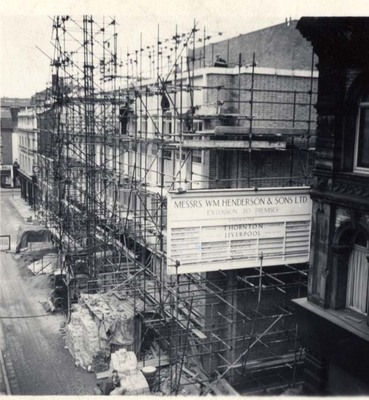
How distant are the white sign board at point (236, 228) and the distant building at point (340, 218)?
136cm

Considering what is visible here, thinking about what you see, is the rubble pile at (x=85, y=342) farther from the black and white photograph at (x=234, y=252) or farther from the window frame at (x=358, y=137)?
the window frame at (x=358, y=137)

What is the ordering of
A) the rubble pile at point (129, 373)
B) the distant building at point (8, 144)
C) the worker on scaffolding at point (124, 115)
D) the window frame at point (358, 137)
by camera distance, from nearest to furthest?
the window frame at point (358, 137), the rubble pile at point (129, 373), the worker on scaffolding at point (124, 115), the distant building at point (8, 144)

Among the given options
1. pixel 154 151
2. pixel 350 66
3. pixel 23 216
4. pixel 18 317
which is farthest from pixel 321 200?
pixel 23 216

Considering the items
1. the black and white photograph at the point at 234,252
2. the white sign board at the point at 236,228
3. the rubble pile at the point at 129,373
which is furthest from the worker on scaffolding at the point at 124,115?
the rubble pile at the point at 129,373

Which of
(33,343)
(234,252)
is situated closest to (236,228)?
(234,252)

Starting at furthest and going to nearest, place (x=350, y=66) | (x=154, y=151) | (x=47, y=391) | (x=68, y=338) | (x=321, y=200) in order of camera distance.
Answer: (x=154, y=151) < (x=68, y=338) < (x=47, y=391) < (x=321, y=200) < (x=350, y=66)

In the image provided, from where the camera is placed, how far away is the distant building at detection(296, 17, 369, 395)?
1237 cm

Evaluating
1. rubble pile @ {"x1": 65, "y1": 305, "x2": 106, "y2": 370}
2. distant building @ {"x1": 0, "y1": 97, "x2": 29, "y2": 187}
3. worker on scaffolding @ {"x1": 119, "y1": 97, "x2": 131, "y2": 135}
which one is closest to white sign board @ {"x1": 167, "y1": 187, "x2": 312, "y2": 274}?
rubble pile @ {"x1": 65, "y1": 305, "x2": 106, "y2": 370}

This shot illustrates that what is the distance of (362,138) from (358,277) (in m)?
3.55

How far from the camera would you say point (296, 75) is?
1870 centimetres

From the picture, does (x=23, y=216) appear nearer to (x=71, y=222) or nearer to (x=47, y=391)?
(x=71, y=222)

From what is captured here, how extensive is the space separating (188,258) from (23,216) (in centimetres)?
3363

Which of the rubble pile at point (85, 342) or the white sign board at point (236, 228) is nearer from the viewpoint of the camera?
the white sign board at point (236, 228)

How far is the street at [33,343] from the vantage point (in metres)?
17.1
